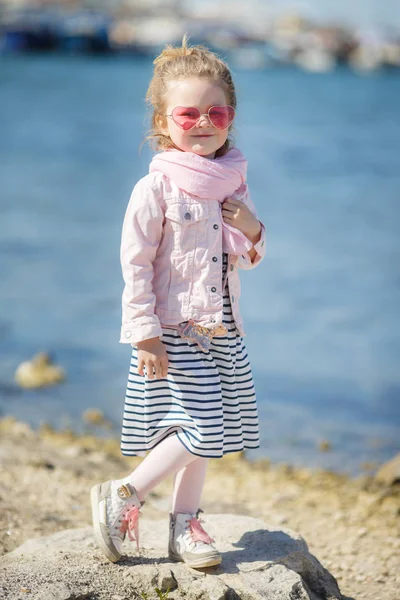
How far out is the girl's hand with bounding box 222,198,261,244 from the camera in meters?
2.66

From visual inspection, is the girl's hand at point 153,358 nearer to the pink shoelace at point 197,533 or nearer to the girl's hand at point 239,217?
the girl's hand at point 239,217

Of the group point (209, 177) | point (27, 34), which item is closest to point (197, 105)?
point (209, 177)

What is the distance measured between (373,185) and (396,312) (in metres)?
8.05

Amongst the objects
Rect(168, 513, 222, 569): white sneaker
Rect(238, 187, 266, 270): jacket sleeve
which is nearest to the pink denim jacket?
Rect(238, 187, 266, 270): jacket sleeve

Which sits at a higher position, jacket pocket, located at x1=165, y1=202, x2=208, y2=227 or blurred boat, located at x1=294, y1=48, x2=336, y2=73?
blurred boat, located at x1=294, y1=48, x2=336, y2=73

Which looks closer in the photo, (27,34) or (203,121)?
(203,121)

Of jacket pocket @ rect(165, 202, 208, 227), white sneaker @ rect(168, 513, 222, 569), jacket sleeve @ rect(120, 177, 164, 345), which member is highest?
jacket pocket @ rect(165, 202, 208, 227)

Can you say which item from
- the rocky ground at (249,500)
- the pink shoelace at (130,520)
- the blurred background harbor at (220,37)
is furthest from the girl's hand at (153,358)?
the blurred background harbor at (220,37)

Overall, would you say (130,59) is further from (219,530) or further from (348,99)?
(219,530)

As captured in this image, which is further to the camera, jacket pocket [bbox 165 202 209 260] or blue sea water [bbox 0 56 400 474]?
blue sea water [bbox 0 56 400 474]

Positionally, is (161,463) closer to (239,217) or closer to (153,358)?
(153,358)

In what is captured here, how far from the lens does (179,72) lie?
2.65 meters

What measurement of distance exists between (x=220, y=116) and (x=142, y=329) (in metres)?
0.66

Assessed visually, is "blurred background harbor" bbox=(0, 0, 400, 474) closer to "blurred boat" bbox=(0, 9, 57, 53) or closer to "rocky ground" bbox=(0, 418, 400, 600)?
"rocky ground" bbox=(0, 418, 400, 600)
